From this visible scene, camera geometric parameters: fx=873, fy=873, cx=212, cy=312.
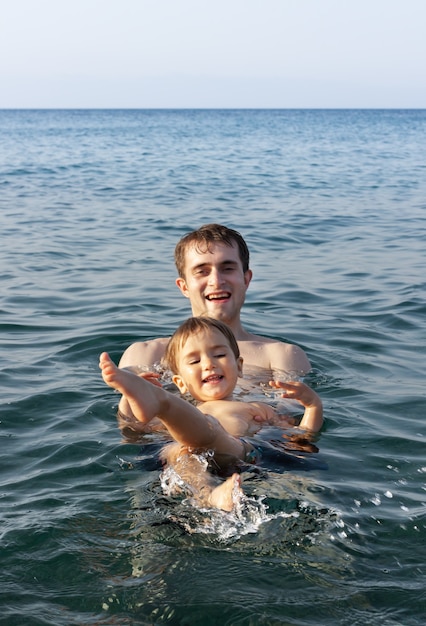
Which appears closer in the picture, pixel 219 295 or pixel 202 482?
pixel 202 482

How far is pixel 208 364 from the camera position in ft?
16.1

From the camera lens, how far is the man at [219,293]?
20.5ft

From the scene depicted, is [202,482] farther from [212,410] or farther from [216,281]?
[216,281]

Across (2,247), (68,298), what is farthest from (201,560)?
(2,247)

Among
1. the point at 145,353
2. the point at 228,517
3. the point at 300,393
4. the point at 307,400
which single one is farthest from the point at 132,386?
the point at 145,353

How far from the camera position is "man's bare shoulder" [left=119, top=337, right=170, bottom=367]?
6191mm

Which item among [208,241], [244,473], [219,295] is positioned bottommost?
[244,473]

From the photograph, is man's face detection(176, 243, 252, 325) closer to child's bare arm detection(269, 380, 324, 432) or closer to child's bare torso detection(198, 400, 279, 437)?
child's bare torso detection(198, 400, 279, 437)

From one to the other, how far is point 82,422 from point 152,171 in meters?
22.9

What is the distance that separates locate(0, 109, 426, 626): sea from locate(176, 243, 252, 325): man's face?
79cm

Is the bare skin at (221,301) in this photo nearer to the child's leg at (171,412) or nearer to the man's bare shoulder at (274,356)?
the man's bare shoulder at (274,356)

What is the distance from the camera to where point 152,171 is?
28141 mm

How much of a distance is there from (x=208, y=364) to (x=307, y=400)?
596 millimetres

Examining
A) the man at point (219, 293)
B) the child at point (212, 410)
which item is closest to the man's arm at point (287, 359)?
the man at point (219, 293)
